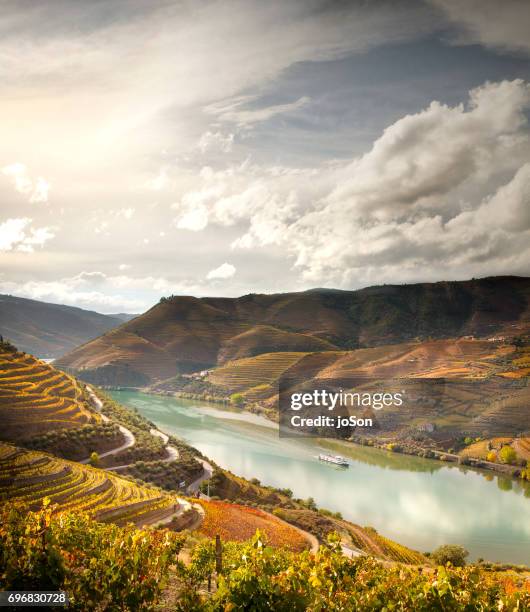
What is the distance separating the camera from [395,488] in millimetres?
41219

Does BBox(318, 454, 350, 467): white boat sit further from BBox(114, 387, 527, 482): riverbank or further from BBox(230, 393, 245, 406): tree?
BBox(230, 393, 245, 406): tree

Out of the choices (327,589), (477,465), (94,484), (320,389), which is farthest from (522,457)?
(327,589)

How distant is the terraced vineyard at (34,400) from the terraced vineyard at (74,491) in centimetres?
924

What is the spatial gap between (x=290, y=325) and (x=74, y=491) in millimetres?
139075

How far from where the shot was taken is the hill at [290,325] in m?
121

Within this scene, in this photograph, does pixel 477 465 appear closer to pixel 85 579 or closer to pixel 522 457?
pixel 522 457

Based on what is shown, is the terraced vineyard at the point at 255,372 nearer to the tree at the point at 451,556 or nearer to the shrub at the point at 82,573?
the tree at the point at 451,556

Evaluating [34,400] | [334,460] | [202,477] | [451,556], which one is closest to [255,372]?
[334,460]

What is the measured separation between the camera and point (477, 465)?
162 feet

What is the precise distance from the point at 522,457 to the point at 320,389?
3438 cm

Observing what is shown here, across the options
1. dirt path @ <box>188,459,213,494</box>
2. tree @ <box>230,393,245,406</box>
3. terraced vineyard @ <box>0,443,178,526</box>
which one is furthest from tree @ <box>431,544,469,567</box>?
tree @ <box>230,393,245,406</box>

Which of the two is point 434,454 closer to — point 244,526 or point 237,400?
point 244,526

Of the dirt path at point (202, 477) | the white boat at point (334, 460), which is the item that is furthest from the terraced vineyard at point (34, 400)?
the white boat at point (334, 460)

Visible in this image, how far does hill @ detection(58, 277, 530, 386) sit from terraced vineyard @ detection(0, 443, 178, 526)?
87.7m
